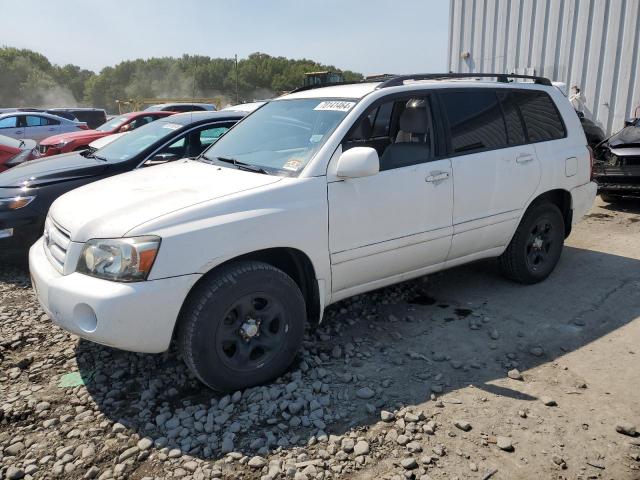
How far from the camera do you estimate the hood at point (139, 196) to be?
2.95 m

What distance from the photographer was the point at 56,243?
129 inches

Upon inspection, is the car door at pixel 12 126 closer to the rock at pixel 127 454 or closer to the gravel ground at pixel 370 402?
the gravel ground at pixel 370 402

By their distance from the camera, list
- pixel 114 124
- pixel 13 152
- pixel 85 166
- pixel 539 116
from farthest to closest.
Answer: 1. pixel 114 124
2. pixel 13 152
3. pixel 85 166
4. pixel 539 116

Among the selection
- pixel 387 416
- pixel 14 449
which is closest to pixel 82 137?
pixel 14 449

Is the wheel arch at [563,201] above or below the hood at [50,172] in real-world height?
below

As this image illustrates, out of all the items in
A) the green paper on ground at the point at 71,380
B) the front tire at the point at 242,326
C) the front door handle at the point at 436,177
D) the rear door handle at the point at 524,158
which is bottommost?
the green paper on ground at the point at 71,380

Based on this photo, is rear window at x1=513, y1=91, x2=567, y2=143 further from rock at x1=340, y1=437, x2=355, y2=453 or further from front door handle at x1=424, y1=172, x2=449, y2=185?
rock at x1=340, y1=437, x2=355, y2=453

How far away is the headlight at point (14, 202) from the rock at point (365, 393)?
3.69 m

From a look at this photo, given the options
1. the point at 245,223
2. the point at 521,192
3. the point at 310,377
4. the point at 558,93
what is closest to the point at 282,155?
the point at 245,223

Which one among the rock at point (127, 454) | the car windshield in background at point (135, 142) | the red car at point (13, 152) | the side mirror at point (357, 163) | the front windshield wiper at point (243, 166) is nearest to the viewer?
the rock at point (127, 454)

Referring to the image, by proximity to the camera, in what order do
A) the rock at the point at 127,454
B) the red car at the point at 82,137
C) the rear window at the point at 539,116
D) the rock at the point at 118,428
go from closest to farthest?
1. the rock at the point at 127,454
2. the rock at the point at 118,428
3. the rear window at the point at 539,116
4. the red car at the point at 82,137

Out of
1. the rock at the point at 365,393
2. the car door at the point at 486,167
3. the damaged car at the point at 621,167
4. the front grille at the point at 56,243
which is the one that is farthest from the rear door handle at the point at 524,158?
the damaged car at the point at 621,167

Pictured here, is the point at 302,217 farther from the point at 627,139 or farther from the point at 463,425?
the point at 627,139

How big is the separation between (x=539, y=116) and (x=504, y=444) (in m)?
3.04
